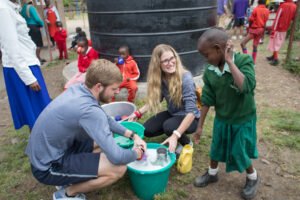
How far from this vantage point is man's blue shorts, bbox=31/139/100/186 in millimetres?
1886

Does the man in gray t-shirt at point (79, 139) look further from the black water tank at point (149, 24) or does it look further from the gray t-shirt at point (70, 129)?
the black water tank at point (149, 24)

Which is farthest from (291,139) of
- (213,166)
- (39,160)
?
(39,160)

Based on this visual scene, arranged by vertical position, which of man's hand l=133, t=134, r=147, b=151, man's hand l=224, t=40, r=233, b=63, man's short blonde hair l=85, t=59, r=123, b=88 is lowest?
man's hand l=133, t=134, r=147, b=151

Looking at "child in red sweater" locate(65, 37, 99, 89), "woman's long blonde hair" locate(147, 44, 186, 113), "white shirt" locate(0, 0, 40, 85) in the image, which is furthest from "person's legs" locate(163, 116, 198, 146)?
"child in red sweater" locate(65, 37, 99, 89)

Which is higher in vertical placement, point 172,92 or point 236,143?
point 172,92

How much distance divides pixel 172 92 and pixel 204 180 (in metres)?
0.87

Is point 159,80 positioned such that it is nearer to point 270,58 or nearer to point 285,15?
point 285,15

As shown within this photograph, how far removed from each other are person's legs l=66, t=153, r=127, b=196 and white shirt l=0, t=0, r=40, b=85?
1208 millimetres

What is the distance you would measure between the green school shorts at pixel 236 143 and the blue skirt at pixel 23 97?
1.93 m

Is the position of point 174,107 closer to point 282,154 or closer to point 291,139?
point 282,154

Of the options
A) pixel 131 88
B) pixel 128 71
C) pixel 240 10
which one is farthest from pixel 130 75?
pixel 240 10

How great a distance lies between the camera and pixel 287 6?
562cm

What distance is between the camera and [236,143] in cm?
202

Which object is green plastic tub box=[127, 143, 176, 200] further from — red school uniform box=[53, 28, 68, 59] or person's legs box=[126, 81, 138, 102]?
red school uniform box=[53, 28, 68, 59]
